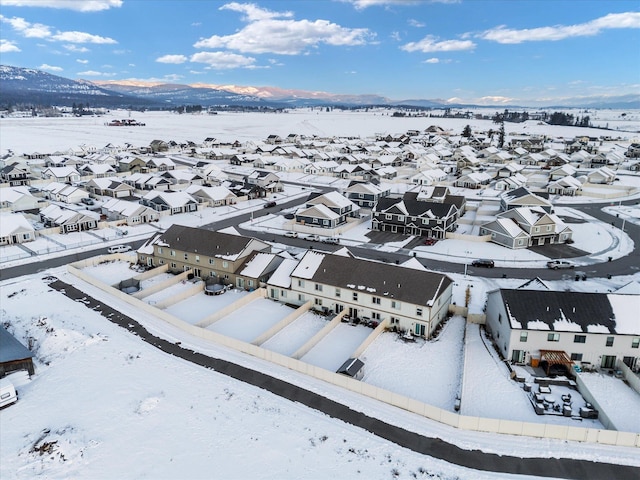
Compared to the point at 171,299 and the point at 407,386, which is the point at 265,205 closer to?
the point at 171,299

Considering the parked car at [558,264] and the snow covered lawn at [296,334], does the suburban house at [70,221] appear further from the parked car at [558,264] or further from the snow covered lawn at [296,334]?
the parked car at [558,264]

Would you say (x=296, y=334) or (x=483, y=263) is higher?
(x=483, y=263)

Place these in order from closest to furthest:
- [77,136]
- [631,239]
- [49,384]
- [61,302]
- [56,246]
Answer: [49,384]
[61,302]
[56,246]
[631,239]
[77,136]

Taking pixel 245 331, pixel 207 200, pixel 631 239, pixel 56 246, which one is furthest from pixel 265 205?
pixel 631 239

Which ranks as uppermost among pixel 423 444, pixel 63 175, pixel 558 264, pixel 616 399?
pixel 63 175

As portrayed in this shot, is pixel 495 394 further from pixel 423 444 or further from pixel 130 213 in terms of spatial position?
pixel 130 213

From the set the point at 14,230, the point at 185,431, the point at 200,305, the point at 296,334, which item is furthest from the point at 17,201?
the point at 185,431
